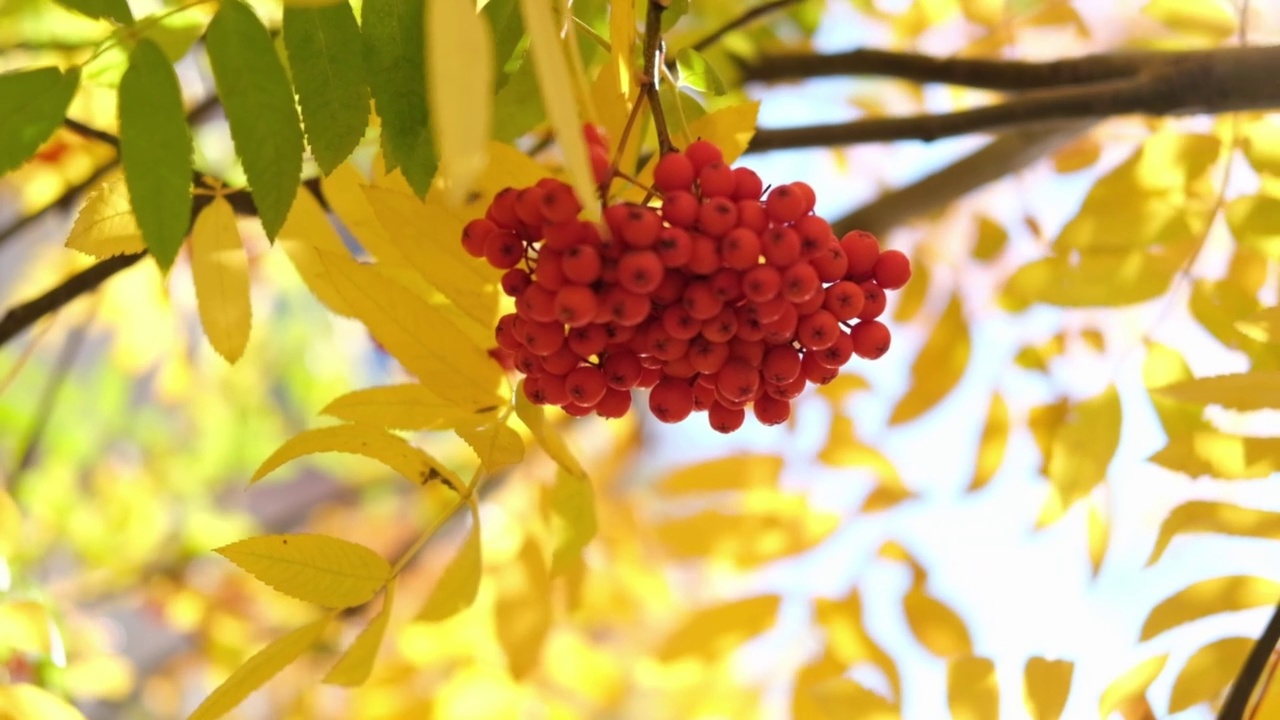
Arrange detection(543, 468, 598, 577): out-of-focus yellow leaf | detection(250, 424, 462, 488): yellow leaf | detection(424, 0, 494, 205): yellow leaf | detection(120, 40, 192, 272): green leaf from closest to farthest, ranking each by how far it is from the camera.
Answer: detection(424, 0, 494, 205): yellow leaf
detection(120, 40, 192, 272): green leaf
detection(250, 424, 462, 488): yellow leaf
detection(543, 468, 598, 577): out-of-focus yellow leaf

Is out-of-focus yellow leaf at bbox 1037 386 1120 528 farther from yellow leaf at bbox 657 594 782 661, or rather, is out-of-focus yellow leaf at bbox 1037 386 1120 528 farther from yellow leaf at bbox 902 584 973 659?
yellow leaf at bbox 657 594 782 661

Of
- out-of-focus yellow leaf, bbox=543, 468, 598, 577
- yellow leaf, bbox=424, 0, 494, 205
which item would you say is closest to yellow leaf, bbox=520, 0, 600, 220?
yellow leaf, bbox=424, 0, 494, 205

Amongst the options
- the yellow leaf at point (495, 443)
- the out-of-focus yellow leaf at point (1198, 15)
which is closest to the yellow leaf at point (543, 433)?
the yellow leaf at point (495, 443)

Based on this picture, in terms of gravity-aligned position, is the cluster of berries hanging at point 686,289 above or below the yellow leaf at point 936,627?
below

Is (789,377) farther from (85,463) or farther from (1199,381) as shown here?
(85,463)

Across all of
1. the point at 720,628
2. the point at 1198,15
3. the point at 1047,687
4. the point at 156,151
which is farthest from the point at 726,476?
the point at 156,151

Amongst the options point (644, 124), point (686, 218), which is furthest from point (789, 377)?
point (644, 124)

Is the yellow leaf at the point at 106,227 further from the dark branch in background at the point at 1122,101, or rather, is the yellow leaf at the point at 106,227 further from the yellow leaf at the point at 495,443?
the dark branch in background at the point at 1122,101
